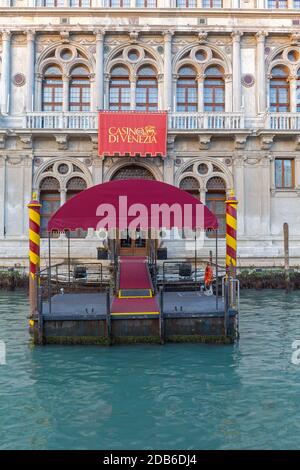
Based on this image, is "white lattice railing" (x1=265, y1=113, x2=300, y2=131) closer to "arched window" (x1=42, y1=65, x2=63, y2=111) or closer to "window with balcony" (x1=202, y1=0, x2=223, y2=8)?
"window with balcony" (x1=202, y1=0, x2=223, y2=8)

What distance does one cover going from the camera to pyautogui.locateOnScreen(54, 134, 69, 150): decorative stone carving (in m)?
24.9

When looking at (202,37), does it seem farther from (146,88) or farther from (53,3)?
(53,3)

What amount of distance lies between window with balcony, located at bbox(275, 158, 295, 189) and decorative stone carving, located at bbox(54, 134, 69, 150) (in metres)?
10.4

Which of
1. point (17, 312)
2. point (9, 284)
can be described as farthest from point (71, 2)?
point (17, 312)

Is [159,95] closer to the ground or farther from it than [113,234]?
farther from it

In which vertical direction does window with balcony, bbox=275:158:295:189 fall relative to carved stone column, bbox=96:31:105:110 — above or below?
below

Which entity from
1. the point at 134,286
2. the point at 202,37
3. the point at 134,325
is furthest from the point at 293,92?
the point at 134,325

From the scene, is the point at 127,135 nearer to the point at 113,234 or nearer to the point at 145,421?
the point at 113,234

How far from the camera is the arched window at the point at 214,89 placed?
86.8 ft

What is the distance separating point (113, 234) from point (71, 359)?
14.7 meters

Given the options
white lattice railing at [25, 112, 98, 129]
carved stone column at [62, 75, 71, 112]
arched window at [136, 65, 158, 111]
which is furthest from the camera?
arched window at [136, 65, 158, 111]

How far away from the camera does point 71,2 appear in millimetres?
26266

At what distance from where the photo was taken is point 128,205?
1280 cm

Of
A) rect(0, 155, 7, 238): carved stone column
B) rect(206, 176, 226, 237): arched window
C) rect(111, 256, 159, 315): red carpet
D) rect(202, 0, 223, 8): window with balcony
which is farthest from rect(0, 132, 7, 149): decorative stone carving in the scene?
rect(202, 0, 223, 8): window with balcony
